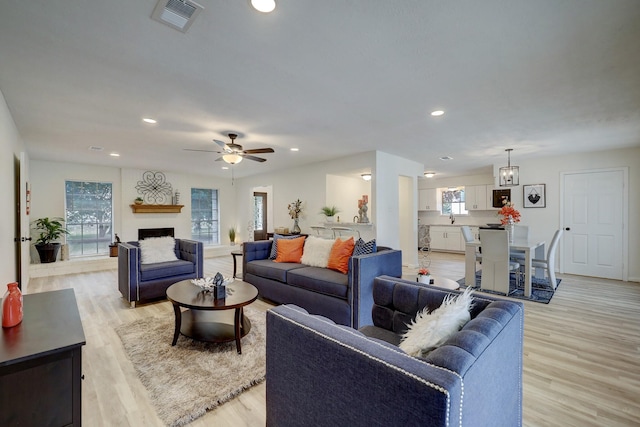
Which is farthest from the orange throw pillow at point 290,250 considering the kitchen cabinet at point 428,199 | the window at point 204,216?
the kitchen cabinet at point 428,199

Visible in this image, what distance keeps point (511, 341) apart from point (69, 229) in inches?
333

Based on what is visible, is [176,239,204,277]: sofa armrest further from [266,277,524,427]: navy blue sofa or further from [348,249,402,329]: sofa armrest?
[266,277,524,427]: navy blue sofa

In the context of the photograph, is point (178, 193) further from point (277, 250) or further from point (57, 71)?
point (57, 71)

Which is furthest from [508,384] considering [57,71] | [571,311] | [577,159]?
[577,159]

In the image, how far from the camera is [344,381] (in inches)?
38.2

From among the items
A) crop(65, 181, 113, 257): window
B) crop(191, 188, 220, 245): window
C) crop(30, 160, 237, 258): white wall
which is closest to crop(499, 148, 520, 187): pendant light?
crop(30, 160, 237, 258): white wall

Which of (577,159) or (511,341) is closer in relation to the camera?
(511,341)

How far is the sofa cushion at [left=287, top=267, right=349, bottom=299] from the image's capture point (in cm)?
295

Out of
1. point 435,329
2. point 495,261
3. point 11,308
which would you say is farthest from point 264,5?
point 495,261

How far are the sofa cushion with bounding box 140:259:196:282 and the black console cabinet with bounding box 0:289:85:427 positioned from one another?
100 inches

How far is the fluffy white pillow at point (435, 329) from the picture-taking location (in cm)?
110

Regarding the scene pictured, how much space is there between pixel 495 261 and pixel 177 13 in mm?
4849

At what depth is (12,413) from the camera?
3.73 ft

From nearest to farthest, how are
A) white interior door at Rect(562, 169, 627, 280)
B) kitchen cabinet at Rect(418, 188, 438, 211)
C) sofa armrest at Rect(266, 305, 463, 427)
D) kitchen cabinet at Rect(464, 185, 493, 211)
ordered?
sofa armrest at Rect(266, 305, 463, 427), white interior door at Rect(562, 169, 627, 280), kitchen cabinet at Rect(464, 185, 493, 211), kitchen cabinet at Rect(418, 188, 438, 211)
